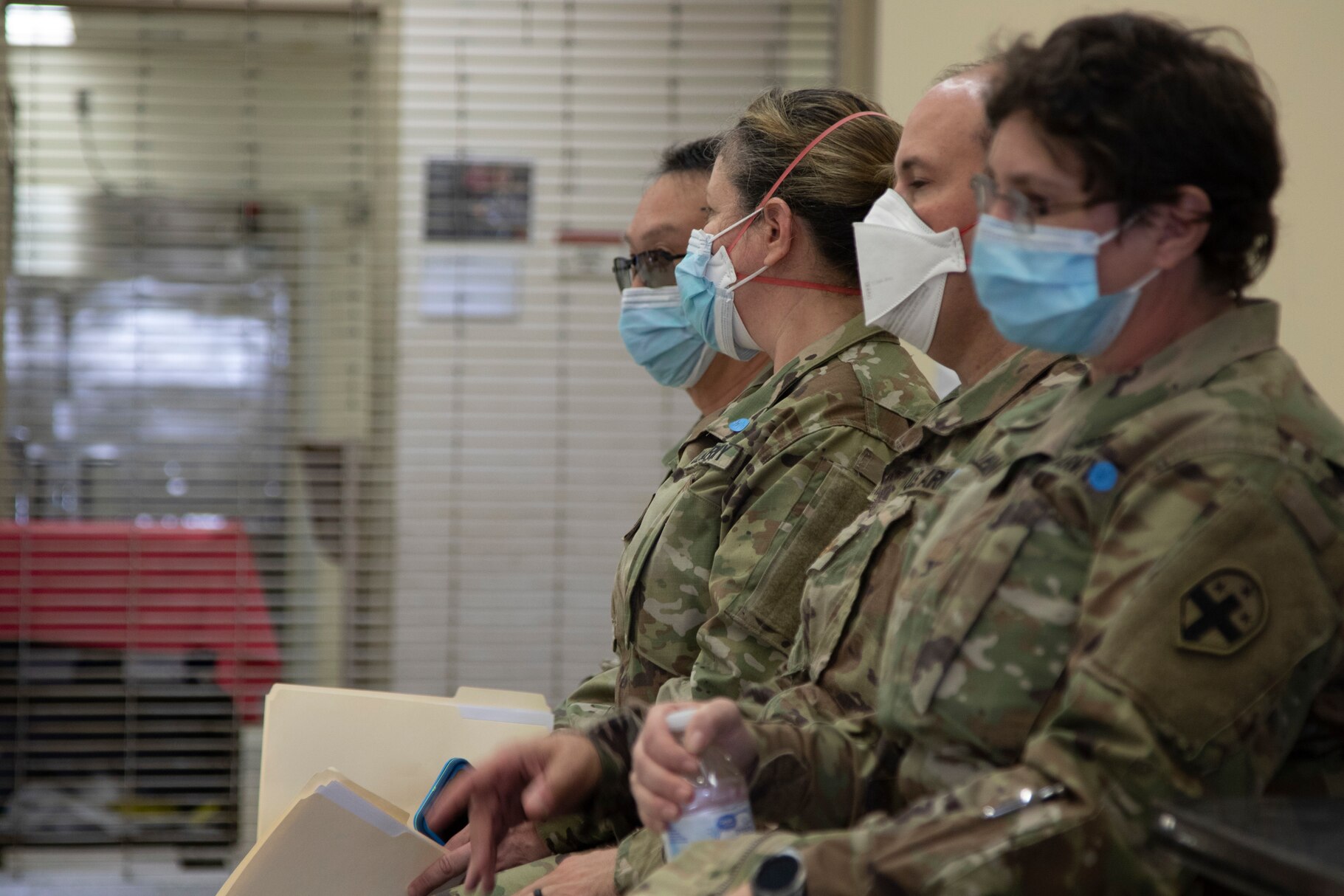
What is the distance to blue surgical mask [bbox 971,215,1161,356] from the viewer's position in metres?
1.03

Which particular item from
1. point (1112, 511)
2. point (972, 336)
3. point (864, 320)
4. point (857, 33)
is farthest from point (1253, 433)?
point (857, 33)

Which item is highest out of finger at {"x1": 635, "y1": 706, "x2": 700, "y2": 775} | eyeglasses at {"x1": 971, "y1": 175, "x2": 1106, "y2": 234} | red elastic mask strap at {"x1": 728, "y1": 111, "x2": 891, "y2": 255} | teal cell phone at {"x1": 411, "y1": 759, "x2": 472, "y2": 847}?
red elastic mask strap at {"x1": 728, "y1": 111, "x2": 891, "y2": 255}

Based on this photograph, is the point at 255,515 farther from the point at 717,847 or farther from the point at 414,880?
the point at 717,847

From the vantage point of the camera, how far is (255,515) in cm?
371

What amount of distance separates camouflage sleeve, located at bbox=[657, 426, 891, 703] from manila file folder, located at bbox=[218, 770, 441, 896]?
44 centimetres

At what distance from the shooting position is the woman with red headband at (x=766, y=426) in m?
1.53

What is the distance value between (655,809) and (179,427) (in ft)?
→ 11.1

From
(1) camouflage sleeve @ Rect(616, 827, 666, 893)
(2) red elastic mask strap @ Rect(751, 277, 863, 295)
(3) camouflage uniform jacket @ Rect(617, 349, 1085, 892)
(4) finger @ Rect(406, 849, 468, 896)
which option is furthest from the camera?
(2) red elastic mask strap @ Rect(751, 277, 863, 295)

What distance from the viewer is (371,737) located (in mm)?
1934

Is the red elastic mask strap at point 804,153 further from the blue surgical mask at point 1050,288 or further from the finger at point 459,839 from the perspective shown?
the finger at point 459,839

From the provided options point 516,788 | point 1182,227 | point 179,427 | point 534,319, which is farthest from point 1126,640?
point 179,427

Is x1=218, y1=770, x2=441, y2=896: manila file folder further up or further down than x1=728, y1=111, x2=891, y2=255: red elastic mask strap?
further down

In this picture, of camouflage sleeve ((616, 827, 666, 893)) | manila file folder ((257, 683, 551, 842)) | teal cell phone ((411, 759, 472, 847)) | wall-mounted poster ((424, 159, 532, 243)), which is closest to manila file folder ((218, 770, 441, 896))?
teal cell phone ((411, 759, 472, 847))

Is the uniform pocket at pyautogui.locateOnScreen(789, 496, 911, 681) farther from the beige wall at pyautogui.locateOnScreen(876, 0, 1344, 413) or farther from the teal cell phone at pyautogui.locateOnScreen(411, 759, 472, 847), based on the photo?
the beige wall at pyautogui.locateOnScreen(876, 0, 1344, 413)
